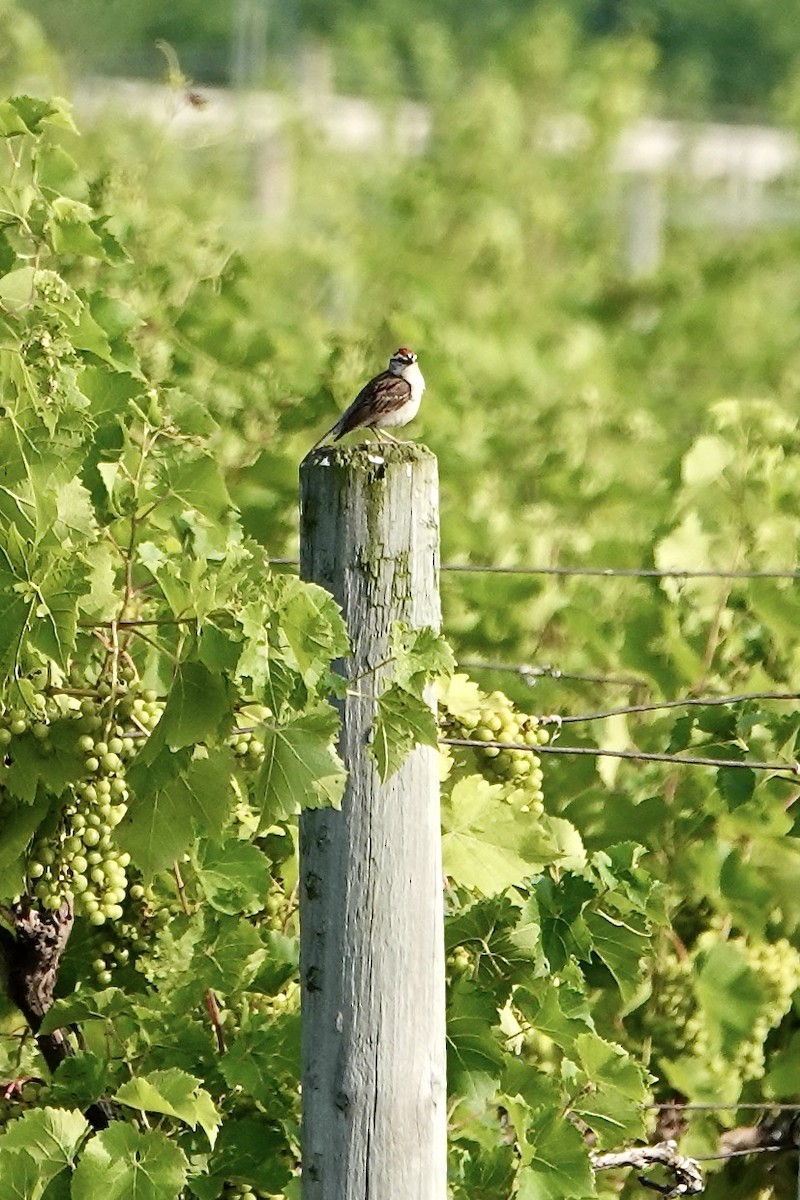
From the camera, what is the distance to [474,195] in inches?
563

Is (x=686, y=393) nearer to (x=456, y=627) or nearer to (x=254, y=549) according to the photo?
(x=456, y=627)

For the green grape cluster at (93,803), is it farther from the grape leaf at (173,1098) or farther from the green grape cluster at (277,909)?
the green grape cluster at (277,909)

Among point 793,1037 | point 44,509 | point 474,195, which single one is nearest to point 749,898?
point 793,1037

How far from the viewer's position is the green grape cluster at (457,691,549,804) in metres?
3.35

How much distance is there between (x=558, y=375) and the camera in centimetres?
1009

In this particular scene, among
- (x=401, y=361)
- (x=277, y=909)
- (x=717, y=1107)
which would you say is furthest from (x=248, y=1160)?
(x=401, y=361)

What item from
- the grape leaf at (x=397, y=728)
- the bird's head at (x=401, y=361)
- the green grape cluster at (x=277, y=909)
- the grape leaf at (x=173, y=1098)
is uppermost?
the bird's head at (x=401, y=361)

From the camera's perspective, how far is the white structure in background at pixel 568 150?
1509cm

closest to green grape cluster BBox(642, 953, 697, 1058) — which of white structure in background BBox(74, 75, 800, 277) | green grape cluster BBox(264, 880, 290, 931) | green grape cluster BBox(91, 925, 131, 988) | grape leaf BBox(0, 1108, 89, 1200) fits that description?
green grape cluster BBox(264, 880, 290, 931)

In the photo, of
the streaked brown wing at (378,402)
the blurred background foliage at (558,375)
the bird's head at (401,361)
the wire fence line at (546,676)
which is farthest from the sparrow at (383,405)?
the blurred background foliage at (558,375)

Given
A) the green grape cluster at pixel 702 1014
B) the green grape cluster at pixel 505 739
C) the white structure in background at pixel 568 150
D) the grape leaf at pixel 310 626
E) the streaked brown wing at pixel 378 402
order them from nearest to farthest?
the grape leaf at pixel 310 626, the green grape cluster at pixel 505 739, the streaked brown wing at pixel 378 402, the green grape cluster at pixel 702 1014, the white structure in background at pixel 568 150

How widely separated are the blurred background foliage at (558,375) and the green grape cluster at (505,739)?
0.34 meters

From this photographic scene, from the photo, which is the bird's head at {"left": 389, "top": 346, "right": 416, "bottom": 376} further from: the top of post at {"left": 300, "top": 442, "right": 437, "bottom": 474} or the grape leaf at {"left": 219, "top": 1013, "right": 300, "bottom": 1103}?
the grape leaf at {"left": 219, "top": 1013, "right": 300, "bottom": 1103}

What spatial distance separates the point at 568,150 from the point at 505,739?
43.4 ft
